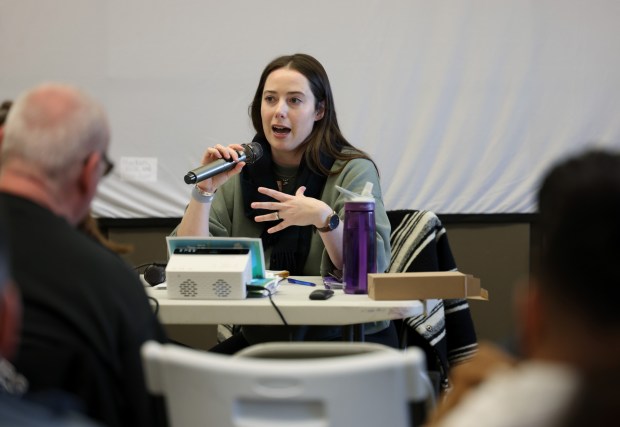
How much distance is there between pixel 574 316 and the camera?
2.60ft

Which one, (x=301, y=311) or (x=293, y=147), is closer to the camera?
(x=301, y=311)

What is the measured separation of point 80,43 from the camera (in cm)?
369

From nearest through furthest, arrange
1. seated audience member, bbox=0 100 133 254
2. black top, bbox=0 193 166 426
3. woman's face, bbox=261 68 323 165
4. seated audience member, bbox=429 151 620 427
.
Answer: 1. seated audience member, bbox=429 151 620 427
2. black top, bbox=0 193 166 426
3. seated audience member, bbox=0 100 133 254
4. woman's face, bbox=261 68 323 165

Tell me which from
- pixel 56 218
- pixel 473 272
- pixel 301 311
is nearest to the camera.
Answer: pixel 56 218

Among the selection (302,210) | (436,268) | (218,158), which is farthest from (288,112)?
(436,268)

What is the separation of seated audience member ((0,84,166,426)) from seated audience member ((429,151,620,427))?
61cm

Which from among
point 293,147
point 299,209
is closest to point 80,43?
point 293,147

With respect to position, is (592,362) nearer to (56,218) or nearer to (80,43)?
(56,218)

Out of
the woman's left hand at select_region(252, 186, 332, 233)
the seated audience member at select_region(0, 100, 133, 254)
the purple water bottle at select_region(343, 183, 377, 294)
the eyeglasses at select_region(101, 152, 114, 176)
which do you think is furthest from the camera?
the woman's left hand at select_region(252, 186, 332, 233)

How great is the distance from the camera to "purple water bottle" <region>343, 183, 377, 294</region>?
6.75 ft

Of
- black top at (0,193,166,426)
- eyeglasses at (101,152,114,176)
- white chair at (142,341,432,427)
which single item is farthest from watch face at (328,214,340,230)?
white chair at (142,341,432,427)

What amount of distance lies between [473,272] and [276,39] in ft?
5.00

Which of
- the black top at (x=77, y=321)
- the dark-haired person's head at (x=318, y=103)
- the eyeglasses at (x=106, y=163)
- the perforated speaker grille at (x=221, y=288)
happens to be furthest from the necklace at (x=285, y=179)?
the black top at (x=77, y=321)

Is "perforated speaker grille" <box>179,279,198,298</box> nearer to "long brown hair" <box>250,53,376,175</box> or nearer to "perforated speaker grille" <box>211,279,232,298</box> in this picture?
"perforated speaker grille" <box>211,279,232,298</box>
